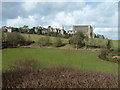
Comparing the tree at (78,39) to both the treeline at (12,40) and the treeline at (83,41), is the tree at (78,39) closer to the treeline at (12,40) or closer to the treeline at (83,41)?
the treeline at (83,41)

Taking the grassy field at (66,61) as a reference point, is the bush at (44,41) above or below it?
above

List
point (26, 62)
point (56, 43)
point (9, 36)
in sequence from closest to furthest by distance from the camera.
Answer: point (26, 62) → point (9, 36) → point (56, 43)

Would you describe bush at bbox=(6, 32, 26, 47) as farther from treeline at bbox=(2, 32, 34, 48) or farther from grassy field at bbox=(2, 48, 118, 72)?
grassy field at bbox=(2, 48, 118, 72)

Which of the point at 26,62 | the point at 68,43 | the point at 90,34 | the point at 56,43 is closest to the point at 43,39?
the point at 56,43

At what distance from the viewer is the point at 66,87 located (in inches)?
122

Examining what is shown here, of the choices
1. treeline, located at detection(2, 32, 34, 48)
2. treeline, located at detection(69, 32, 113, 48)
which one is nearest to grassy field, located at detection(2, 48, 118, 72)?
treeline, located at detection(2, 32, 34, 48)

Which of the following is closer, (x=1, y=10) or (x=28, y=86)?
(x=28, y=86)

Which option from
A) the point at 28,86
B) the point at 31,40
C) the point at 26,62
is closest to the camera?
the point at 28,86

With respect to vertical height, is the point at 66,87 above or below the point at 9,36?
below

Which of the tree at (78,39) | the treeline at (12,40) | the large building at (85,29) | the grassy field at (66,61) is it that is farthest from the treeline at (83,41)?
the treeline at (12,40)

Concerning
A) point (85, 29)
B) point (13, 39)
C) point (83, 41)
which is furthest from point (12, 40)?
point (83, 41)

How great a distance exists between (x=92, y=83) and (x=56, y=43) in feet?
104

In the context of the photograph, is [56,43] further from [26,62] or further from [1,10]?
[1,10]

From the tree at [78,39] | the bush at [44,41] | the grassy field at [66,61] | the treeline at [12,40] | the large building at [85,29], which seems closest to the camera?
the grassy field at [66,61]
